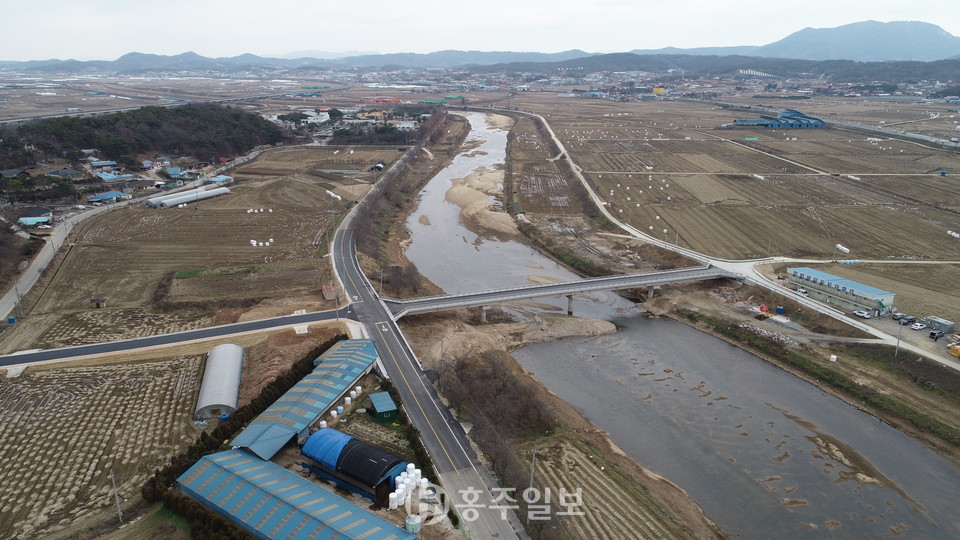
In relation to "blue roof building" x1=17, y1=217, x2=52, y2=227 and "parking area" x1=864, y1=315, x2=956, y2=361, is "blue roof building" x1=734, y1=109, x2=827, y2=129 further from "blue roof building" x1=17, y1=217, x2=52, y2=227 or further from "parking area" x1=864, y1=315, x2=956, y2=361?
"blue roof building" x1=17, y1=217, x2=52, y2=227

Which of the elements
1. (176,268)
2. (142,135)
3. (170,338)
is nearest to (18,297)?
(176,268)

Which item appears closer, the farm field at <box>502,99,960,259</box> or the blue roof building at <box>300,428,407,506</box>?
the blue roof building at <box>300,428,407,506</box>

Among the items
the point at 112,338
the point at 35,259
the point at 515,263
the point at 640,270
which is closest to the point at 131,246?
the point at 35,259

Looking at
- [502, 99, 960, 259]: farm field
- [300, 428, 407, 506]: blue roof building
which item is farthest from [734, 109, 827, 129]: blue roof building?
[300, 428, 407, 506]: blue roof building

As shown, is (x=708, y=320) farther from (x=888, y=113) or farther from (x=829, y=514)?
(x=888, y=113)

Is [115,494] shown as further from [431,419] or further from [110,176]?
[110,176]
